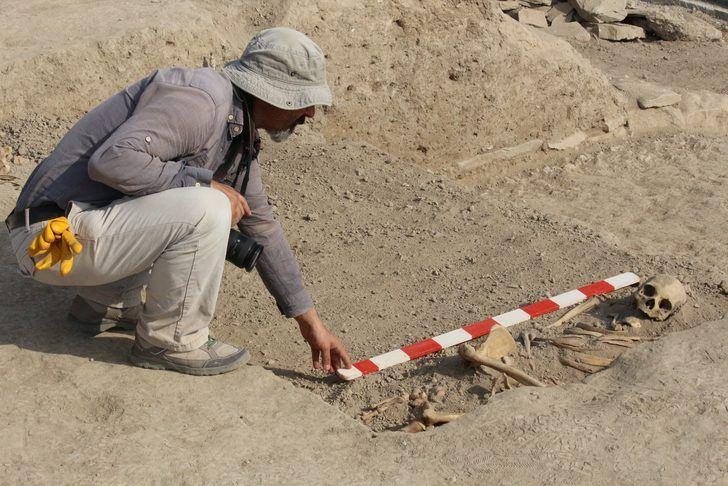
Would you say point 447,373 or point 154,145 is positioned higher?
point 154,145

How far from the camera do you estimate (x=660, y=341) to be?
143 inches

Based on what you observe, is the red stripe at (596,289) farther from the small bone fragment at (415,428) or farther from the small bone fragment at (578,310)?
the small bone fragment at (415,428)

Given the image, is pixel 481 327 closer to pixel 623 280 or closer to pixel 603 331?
pixel 603 331

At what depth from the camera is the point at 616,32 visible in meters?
10.7

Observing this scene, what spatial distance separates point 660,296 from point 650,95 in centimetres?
436

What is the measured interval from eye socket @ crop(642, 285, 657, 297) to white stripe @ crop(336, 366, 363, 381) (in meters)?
1.45

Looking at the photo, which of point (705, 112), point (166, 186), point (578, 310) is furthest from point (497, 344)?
point (705, 112)

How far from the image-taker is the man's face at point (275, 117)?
310 cm

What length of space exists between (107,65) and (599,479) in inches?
171

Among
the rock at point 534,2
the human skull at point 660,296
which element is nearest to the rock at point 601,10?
the rock at point 534,2

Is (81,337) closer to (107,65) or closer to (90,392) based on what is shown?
(90,392)

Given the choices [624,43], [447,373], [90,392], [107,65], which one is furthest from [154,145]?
[624,43]

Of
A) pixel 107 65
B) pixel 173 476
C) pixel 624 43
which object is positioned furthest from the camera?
pixel 624 43

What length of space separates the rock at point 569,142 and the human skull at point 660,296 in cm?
330
